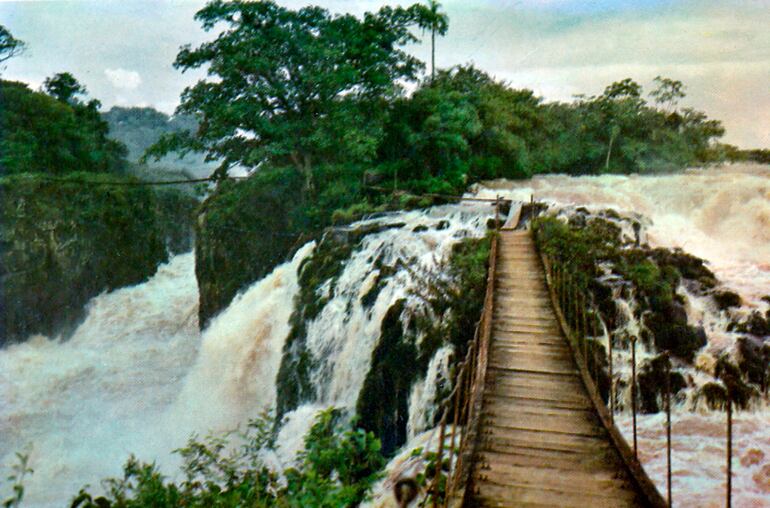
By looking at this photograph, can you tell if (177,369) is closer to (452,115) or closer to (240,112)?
(240,112)

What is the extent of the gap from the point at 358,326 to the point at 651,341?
4.48m

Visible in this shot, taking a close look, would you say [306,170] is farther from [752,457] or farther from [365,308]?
[752,457]

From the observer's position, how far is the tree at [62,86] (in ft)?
77.3

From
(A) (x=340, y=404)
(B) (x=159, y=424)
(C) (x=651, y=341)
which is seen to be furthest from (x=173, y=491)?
(B) (x=159, y=424)

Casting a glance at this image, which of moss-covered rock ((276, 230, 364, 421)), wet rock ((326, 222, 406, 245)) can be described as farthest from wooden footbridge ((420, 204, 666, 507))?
wet rock ((326, 222, 406, 245))

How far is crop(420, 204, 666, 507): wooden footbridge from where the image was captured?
3873 millimetres

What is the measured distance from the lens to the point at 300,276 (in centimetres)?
1181

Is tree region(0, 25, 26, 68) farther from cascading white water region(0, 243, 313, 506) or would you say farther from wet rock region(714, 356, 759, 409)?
wet rock region(714, 356, 759, 409)

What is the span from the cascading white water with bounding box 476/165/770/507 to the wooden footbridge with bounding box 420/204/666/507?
1388 mm

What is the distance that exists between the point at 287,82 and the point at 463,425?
41.0ft

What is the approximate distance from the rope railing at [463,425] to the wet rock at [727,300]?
3.30 m

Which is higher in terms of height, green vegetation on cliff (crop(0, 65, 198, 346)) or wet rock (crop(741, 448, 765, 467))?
green vegetation on cliff (crop(0, 65, 198, 346))

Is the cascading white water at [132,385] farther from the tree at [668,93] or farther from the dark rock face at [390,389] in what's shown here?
the tree at [668,93]

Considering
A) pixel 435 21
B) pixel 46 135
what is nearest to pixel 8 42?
pixel 46 135
